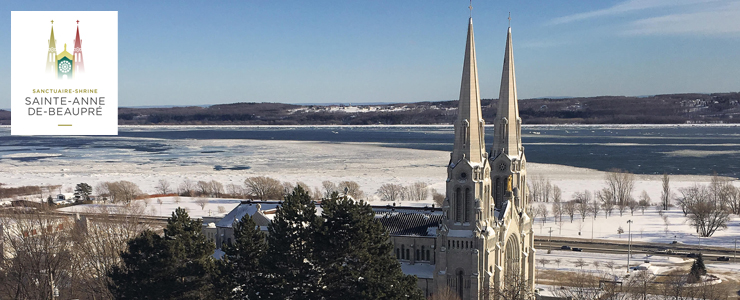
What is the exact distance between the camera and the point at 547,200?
319 feet

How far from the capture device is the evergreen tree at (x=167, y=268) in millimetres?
32688

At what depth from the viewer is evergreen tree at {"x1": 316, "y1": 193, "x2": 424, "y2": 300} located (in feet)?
99.8

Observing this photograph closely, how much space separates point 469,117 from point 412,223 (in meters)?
9.25

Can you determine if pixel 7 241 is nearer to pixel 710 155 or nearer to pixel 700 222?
pixel 700 222

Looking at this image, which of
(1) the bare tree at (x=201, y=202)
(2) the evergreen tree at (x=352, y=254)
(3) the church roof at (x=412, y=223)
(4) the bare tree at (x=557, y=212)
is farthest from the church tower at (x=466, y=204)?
(1) the bare tree at (x=201, y=202)

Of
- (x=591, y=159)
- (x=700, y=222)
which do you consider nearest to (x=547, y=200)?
(x=700, y=222)

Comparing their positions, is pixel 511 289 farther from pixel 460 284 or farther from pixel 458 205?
pixel 458 205

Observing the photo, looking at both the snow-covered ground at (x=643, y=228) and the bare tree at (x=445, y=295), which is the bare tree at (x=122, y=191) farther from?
the bare tree at (x=445, y=295)

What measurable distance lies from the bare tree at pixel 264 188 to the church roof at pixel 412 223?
52588 millimetres

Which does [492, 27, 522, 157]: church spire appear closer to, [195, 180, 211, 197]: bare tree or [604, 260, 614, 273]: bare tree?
[604, 260, 614, 273]: bare tree

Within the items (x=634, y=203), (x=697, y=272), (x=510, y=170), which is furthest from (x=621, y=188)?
(x=510, y=170)

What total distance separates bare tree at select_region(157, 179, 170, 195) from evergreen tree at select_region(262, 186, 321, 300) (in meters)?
80.1

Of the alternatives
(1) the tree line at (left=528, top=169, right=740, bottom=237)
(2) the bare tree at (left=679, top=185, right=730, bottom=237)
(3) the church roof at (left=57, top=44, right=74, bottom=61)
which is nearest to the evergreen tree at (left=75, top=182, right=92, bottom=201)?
(3) the church roof at (left=57, top=44, right=74, bottom=61)

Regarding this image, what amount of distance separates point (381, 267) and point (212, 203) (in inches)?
2658
